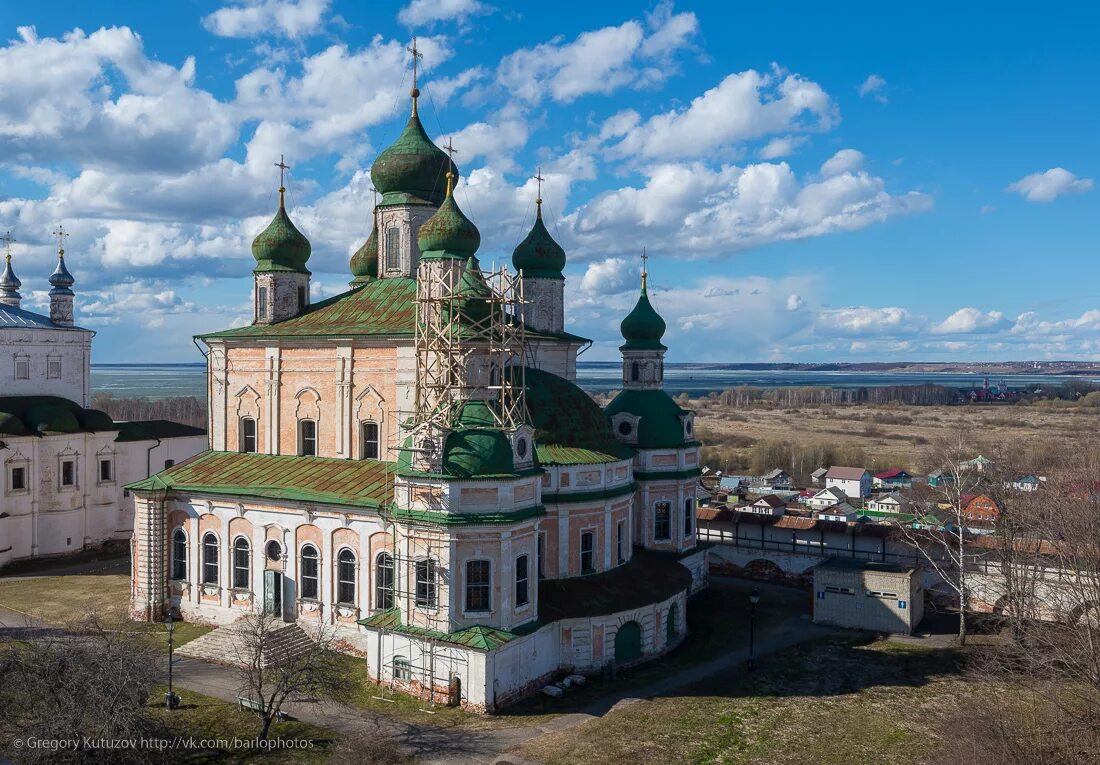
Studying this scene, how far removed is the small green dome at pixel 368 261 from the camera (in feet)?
113

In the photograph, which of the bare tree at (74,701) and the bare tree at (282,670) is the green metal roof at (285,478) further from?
the bare tree at (74,701)

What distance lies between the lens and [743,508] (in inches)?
1916

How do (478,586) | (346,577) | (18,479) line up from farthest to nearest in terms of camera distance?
(18,479) → (346,577) → (478,586)

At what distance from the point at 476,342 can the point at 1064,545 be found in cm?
1610

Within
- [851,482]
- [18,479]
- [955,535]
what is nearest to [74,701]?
[18,479]

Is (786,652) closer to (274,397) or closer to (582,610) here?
(582,610)

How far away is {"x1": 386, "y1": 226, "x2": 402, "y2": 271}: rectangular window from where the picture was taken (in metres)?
31.2

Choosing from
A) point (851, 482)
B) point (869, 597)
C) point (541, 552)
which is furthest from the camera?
point (851, 482)

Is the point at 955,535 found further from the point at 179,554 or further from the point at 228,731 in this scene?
the point at 179,554

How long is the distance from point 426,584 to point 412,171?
1563 centimetres

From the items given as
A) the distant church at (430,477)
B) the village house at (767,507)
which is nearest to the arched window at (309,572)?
the distant church at (430,477)

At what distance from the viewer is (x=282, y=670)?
19.8m

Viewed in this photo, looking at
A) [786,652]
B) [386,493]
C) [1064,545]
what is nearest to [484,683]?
[386,493]

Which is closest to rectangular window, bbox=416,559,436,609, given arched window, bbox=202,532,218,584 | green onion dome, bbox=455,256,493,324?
green onion dome, bbox=455,256,493,324
